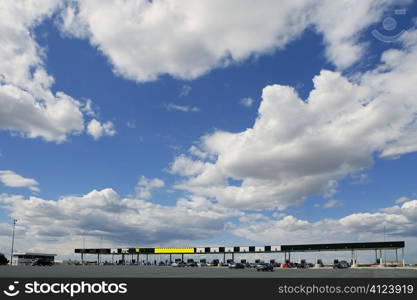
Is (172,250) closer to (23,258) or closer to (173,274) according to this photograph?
(23,258)

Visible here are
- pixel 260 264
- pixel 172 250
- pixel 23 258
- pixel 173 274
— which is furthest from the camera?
pixel 23 258

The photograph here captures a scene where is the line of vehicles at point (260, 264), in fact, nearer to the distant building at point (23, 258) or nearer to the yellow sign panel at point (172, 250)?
the yellow sign panel at point (172, 250)

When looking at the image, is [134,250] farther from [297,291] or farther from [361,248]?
[297,291]

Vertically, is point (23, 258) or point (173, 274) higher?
point (173, 274)

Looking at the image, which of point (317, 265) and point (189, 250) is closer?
point (317, 265)

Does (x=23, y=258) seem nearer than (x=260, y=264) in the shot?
No

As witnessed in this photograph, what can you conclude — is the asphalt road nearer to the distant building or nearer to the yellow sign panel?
the yellow sign panel

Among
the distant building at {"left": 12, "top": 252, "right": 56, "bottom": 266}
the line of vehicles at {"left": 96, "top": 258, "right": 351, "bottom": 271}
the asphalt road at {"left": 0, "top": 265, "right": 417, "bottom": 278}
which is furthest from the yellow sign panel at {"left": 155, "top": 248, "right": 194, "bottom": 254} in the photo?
the asphalt road at {"left": 0, "top": 265, "right": 417, "bottom": 278}

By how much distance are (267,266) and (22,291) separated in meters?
53.9

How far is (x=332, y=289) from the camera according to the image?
22422mm

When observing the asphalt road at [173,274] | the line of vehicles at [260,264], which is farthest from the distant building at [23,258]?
the asphalt road at [173,274]

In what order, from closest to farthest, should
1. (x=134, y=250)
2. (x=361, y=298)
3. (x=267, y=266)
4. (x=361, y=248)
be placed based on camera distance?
1. (x=361, y=298)
2. (x=267, y=266)
3. (x=361, y=248)
4. (x=134, y=250)

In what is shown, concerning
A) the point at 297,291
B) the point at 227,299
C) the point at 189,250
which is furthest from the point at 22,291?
the point at 189,250

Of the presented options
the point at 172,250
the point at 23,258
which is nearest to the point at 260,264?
the point at 172,250
